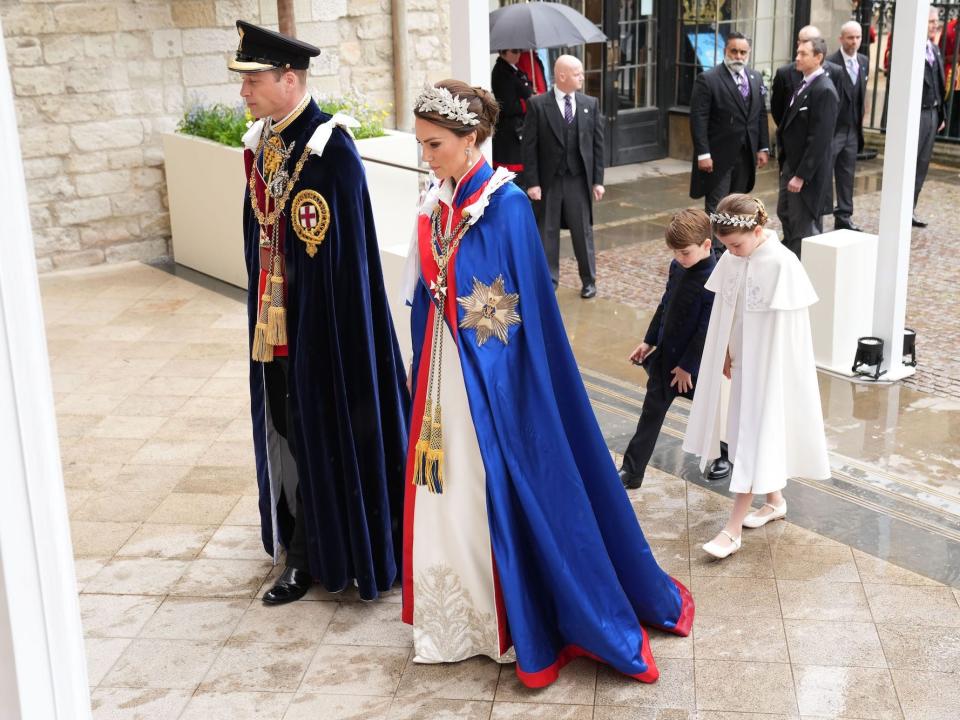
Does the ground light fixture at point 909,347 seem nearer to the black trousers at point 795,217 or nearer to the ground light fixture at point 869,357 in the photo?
the ground light fixture at point 869,357

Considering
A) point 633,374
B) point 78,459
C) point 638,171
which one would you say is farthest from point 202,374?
point 638,171

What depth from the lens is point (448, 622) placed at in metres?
3.68

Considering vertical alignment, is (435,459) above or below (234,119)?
below

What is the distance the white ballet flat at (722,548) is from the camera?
14.1ft

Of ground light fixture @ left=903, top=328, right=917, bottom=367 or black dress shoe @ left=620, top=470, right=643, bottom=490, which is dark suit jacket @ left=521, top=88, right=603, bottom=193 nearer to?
ground light fixture @ left=903, top=328, right=917, bottom=367

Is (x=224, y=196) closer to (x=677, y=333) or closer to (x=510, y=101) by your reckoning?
(x=510, y=101)

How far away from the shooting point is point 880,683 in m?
3.54

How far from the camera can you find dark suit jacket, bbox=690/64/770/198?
829 cm

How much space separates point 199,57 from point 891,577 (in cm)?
671

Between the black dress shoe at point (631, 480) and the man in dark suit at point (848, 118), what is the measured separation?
4.53 m

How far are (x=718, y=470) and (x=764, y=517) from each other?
492 mm

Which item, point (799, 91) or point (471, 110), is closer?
point (471, 110)

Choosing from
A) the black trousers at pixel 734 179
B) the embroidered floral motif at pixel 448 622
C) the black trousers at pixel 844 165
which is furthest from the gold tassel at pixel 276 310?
the black trousers at pixel 844 165

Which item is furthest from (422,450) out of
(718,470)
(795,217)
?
(795,217)
